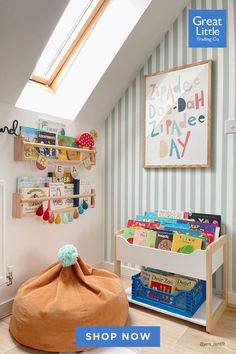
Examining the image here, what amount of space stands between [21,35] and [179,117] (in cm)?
121

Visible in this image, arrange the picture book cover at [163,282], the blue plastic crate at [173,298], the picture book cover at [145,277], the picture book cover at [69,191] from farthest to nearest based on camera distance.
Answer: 1. the picture book cover at [69,191]
2. the picture book cover at [145,277]
3. the picture book cover at [163,282]
4. the blue plastic crate at [173,298]

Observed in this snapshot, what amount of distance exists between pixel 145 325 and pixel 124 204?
102 cm

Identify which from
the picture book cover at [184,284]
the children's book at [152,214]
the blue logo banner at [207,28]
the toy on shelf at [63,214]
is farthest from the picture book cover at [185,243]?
the blue logo banner at [207,28]

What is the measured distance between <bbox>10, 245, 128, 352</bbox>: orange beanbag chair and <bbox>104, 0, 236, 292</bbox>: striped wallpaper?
78cm

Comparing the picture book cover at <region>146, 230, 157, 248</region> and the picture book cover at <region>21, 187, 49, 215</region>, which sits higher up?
the picture book cover at <region>21, 187, 49, 215</region>

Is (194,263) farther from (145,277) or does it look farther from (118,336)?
(118,336)

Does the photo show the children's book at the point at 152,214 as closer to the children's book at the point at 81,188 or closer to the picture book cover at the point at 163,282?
the picture book cover at the point at 163,282

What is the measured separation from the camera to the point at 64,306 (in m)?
1.40

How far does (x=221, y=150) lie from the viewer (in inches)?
75.0

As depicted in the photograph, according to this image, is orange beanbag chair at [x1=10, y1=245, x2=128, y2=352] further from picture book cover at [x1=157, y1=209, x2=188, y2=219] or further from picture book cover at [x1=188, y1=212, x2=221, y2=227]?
picture book cover at [x1=188, y1=212, x2=221, y2=227]

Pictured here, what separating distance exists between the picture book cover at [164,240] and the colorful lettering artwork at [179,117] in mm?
582

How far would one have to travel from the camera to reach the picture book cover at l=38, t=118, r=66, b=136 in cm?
193

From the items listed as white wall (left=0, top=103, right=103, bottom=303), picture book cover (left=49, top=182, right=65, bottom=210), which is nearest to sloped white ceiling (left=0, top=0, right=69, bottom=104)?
white wall (left=0, top=103, right=103, bottom=303)

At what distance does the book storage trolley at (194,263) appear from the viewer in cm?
155
